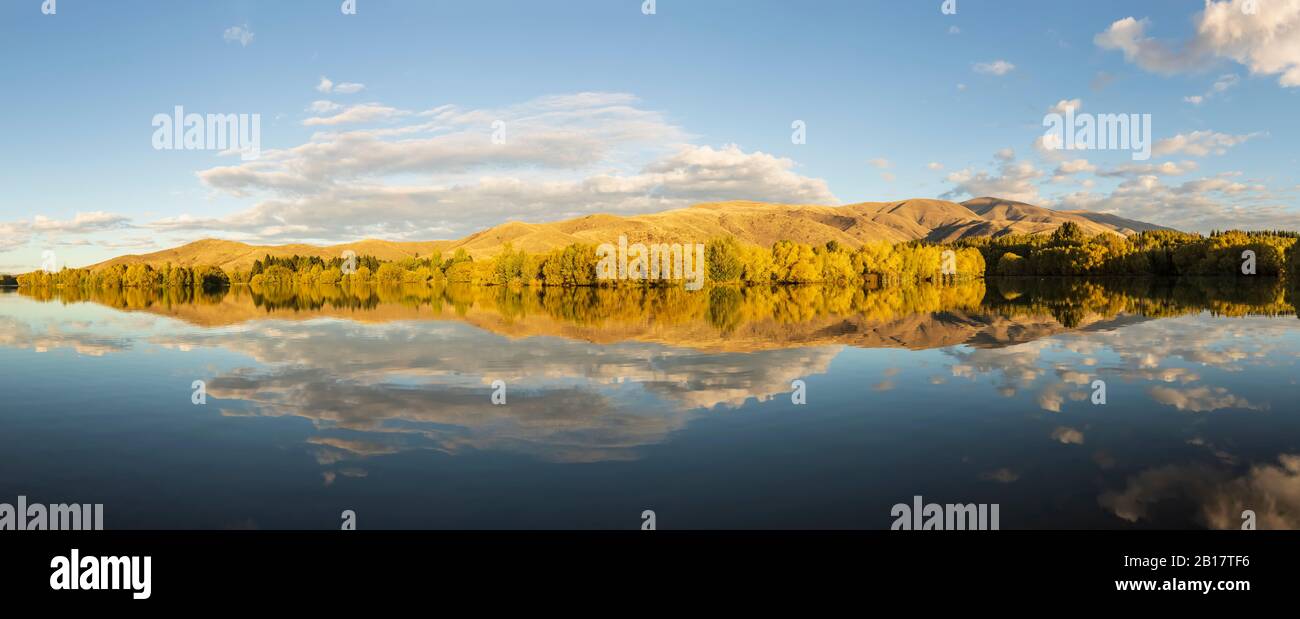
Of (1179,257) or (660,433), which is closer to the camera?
(660,433)

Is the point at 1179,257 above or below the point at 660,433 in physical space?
above

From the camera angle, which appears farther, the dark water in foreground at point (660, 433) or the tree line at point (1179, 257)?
the tree line at point (1179, 257)

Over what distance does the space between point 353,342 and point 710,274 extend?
11972 cm

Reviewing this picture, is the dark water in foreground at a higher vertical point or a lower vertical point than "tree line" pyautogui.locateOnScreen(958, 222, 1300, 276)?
lower

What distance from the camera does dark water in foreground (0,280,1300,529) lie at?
12.8 meters

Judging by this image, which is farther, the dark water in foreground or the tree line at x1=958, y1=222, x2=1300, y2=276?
the tree line at x1=958, y1=222, x2=1300, y2=276

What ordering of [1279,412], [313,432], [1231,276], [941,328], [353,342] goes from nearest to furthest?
[313,432] < [1279,412] < [353,342] < [941,328] < [1231,276]

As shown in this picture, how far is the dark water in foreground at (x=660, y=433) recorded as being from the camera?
42.1 ft

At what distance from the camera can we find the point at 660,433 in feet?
59.8

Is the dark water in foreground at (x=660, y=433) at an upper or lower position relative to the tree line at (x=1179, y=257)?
lower
